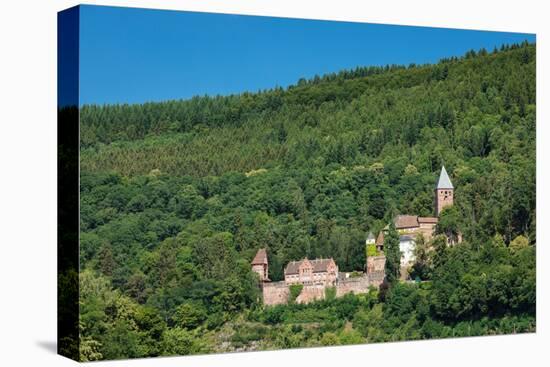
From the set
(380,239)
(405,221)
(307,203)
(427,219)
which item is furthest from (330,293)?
(427,219)

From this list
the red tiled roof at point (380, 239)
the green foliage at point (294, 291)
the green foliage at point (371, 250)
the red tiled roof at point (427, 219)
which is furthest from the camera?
the red tiled roof at point (427, 219)

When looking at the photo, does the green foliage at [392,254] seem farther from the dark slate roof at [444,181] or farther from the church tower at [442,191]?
the dark slate roof at [444,181]

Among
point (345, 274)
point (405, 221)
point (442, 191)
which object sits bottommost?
point (345, 274)

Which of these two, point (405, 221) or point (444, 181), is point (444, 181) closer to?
point (444, 181)

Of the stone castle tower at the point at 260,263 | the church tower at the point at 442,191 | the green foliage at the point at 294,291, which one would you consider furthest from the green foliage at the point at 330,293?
the church tower at the point at 442,191

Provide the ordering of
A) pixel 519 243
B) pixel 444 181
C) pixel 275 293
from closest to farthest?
pixel 275 293
pixel 444 181
pixel 519 243

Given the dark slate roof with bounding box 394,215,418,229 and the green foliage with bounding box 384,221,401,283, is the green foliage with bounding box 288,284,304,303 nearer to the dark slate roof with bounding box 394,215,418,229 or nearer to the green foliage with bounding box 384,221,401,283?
the green foliage with bounding box 384,221,401,283

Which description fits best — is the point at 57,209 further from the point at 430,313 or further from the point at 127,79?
the point at 430,313

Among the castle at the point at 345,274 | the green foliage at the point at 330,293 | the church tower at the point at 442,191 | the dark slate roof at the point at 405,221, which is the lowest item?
the green foliage at the point at 330,293
